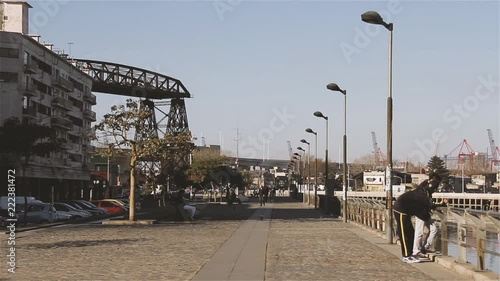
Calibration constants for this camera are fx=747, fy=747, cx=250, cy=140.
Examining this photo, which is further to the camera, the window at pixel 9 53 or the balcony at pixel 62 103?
the balcony at pixel 62 103

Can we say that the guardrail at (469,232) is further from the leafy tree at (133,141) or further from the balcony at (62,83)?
the balcony at (62,83)

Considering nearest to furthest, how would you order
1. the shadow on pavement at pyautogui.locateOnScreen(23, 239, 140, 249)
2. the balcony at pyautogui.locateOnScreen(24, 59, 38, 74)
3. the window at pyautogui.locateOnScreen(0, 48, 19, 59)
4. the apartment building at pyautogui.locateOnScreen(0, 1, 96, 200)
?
the shadow on pavement at pyautogui.locateOnScreen(23, 239, 140, 249) < the window at pyautogui.locateOnScreen(0, 48, 19, 59) < the apartment building at pyautogui.locateOnScreen(0, 1, 96, 200) < the balcony at pyautogui.locateOnScreen(24, 59, 38, 74)

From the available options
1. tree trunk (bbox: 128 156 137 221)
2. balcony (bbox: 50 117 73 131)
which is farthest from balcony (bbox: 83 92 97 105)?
tree trunk (bbox: 128 156 137 221)

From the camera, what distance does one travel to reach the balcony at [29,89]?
76625 millimetres

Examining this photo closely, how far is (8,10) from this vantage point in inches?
3479

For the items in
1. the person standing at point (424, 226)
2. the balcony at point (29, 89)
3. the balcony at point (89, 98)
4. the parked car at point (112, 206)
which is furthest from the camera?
the balcony at point (89, 98)

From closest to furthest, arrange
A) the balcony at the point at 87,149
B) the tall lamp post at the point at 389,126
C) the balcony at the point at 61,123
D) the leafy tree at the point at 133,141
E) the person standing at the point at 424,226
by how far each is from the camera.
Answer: the person standing at the point at 424,226, the tall lamp post at the point at 389,126, the leafy tree at the point at 133,141, the balcony at the point at 61,123, the balcony at the point at 87,149

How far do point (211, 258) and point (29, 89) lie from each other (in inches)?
2530

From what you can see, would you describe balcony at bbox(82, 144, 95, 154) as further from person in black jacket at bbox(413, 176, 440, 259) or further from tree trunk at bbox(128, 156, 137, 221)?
person in black jacket at bbox(413, 176, 440, 259)

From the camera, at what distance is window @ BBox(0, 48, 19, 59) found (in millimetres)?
74500

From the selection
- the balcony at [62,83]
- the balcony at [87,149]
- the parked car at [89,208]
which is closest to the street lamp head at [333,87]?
the parked car at [89,208]

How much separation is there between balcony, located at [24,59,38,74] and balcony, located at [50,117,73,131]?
8.90 meters

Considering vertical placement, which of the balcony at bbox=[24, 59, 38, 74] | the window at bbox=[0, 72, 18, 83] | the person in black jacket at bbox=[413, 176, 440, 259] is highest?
the balcony at bbox=[24, 59, 38, 74]

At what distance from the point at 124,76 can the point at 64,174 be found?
122 ft
